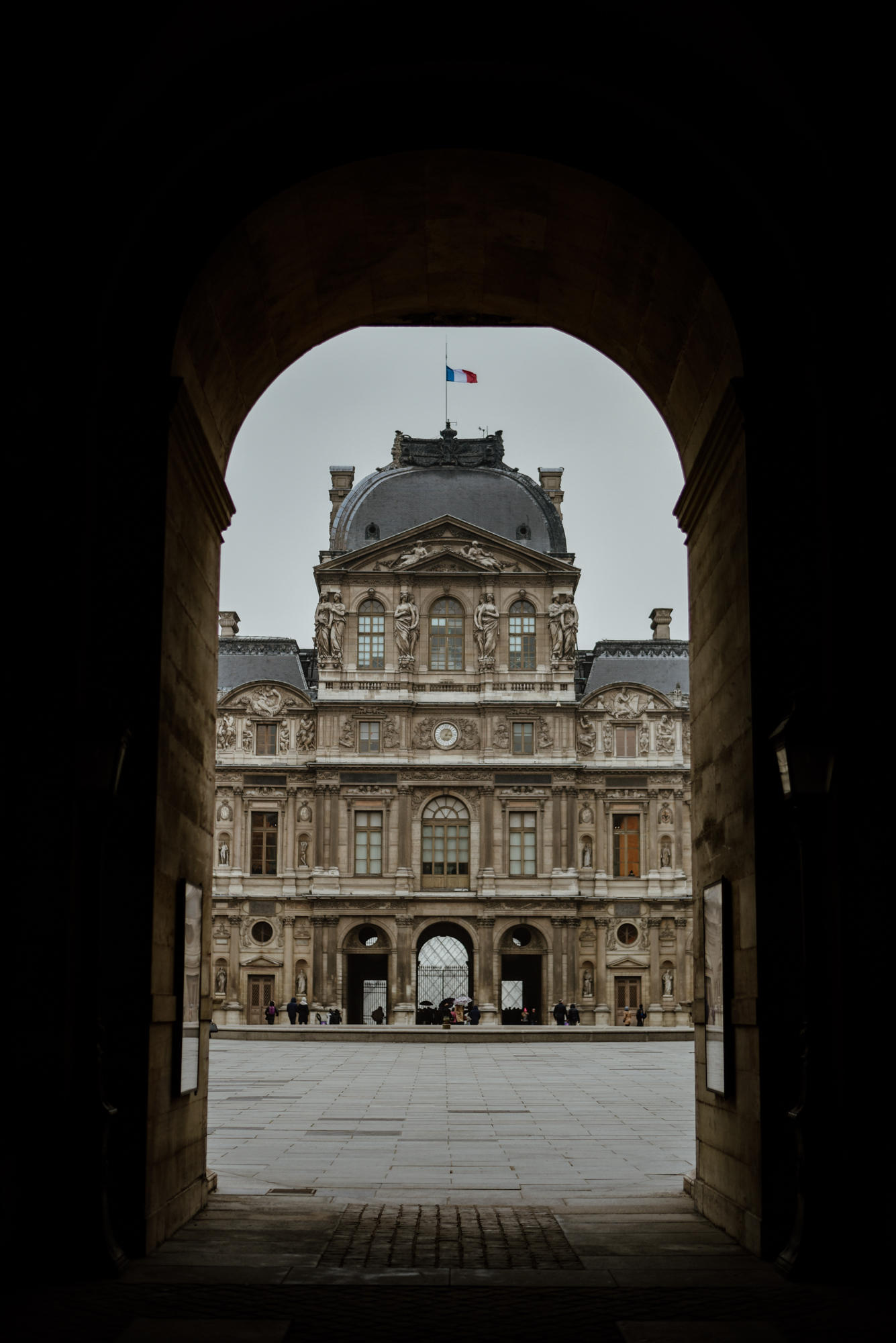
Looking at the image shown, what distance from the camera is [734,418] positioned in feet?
31.2

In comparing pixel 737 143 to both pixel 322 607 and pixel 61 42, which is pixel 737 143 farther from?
pixel 322 607

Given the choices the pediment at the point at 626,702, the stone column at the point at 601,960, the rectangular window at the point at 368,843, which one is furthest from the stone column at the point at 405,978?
the pediment at the point at 626,702

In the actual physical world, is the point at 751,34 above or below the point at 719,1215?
above

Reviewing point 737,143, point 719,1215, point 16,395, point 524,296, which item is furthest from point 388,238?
point 719,1215

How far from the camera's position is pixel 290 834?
2089 inches

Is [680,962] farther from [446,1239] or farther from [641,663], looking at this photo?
[446,1239]

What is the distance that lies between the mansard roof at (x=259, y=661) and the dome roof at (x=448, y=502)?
502 cm

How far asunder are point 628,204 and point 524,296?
2389mm

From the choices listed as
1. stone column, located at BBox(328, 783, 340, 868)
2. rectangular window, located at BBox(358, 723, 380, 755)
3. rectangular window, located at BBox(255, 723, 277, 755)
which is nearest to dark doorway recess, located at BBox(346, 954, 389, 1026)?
stone column, located at BBox(328, 783, 340, 868)

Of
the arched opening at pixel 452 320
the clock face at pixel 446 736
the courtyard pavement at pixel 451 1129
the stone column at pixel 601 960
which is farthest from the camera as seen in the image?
the clock face at pixel 446 736

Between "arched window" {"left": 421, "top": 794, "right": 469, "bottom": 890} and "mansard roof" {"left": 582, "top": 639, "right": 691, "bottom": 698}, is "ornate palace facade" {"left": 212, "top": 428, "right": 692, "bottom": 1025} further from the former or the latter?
"mansard roof" {"left": 582, "top": 639, "right": 691, "bottom": 698}

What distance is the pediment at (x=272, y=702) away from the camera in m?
53.6

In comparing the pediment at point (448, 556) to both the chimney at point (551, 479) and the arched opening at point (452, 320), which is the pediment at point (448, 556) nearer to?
the chimney at point (551, 479)

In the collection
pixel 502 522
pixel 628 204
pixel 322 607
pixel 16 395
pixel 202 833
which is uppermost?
pixel 502 522
